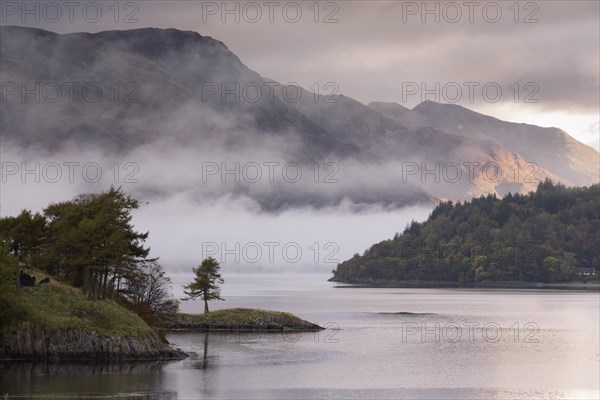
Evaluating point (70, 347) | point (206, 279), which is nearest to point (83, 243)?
point (70, 347)

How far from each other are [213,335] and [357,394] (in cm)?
6009

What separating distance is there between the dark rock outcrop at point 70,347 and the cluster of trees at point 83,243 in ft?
31.4

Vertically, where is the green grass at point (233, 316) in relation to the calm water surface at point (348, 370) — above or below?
above

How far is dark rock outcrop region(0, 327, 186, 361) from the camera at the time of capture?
9688 cm

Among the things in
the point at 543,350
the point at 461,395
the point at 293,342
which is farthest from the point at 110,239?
the point at 543,350

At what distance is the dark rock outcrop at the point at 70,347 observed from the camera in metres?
96.9

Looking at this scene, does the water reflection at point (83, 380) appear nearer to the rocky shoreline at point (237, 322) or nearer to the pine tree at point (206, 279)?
the rocky shoreline at point (237, 322)

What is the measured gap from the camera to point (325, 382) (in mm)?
96688

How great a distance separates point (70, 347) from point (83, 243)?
666 inches

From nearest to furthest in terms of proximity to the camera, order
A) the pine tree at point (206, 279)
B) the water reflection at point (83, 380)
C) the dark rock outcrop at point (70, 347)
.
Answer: the water reflection at point (83, 380)
the dark rock outcrop at point (70, 347)
the pine tree at point (206, 279)

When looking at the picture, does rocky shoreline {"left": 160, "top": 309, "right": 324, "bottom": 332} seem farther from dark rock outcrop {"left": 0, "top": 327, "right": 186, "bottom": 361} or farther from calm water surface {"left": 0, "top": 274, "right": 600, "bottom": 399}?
dark rock outcrop {"left": 0, "top": 327, "right": 186, "bottom": 361}

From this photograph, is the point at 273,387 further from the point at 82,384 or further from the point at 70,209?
the point at 70,209

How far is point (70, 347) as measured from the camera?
98.9m

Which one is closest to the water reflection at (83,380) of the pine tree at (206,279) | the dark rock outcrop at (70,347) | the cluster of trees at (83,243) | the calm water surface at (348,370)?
the calm water surface at (348,370)
